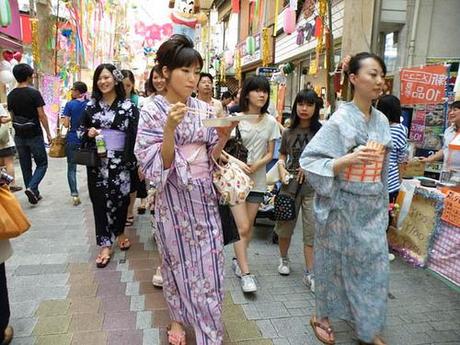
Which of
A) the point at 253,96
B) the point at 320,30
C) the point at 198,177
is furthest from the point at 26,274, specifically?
the point at 320,30

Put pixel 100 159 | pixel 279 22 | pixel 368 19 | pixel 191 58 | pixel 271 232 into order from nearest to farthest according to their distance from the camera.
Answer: pixel 191 58 → pixel 100 159 → pixel 271 232 → pixel 368 19 → pixel 279 22

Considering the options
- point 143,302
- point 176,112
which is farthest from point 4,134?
point 176,112

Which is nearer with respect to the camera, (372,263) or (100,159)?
(372,263)

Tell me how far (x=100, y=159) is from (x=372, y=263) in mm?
2682

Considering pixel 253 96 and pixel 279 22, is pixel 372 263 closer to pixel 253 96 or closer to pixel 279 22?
pixel 253 96

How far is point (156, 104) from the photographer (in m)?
2.29

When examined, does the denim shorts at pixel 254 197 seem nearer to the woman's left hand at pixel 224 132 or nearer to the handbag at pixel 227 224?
the handbag at pixel 227 224

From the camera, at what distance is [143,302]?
314cm

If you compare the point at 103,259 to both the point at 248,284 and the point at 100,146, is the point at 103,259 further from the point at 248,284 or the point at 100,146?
the point at 248,284

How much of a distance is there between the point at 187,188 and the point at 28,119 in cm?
A: 473

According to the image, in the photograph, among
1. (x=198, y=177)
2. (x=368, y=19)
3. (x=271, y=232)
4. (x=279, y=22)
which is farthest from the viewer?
(x=279, y=22)

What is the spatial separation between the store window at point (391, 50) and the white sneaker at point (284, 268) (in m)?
5.69

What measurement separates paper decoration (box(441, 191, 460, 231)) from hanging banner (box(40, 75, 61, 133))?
1081cm

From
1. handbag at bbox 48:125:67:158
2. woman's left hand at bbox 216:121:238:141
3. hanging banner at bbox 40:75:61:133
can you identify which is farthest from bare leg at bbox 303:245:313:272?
hanging banner at bbox 40:75:61:133
